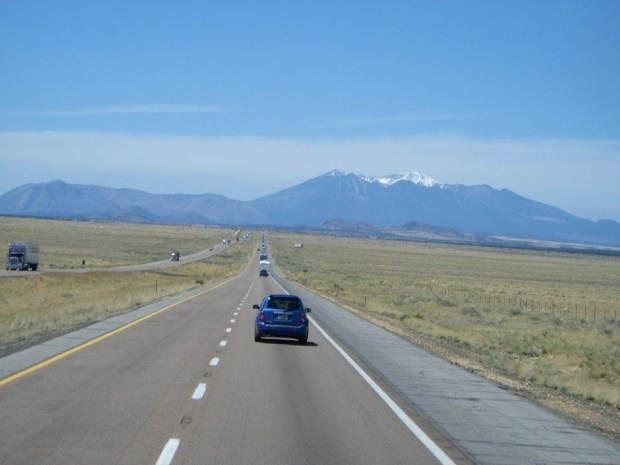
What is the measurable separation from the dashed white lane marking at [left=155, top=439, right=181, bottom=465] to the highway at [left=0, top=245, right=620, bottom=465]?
4 cm

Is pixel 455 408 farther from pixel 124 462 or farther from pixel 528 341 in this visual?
pixel 528 341

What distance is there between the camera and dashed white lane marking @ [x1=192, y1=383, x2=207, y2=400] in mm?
11903

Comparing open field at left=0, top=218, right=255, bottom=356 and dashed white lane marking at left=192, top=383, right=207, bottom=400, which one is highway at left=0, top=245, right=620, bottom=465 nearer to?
dashed white lane marking at left=192, top=383, right=207, bottom=400

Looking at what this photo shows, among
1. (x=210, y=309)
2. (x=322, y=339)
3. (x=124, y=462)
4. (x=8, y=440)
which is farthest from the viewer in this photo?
(x=210, y=309)

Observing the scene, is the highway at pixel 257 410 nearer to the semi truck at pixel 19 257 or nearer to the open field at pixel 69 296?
the open field at pixel 69 296

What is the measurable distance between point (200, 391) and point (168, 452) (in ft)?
12.9

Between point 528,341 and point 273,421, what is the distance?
20.3 m

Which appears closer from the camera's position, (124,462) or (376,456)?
(124,462)

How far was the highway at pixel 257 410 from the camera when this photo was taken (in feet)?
28.8

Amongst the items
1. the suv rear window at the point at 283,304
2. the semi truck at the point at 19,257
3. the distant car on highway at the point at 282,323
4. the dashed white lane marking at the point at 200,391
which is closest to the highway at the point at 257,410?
the dashed white lane marking at the point at 200,391

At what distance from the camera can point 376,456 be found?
8.82 m

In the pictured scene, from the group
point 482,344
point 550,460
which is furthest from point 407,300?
point 550,460

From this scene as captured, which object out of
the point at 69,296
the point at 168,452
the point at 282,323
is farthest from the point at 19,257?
the point at 168,452

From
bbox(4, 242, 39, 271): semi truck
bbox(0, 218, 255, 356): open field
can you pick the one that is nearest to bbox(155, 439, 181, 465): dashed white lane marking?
bbox(0, 218, 255, 356): open field
